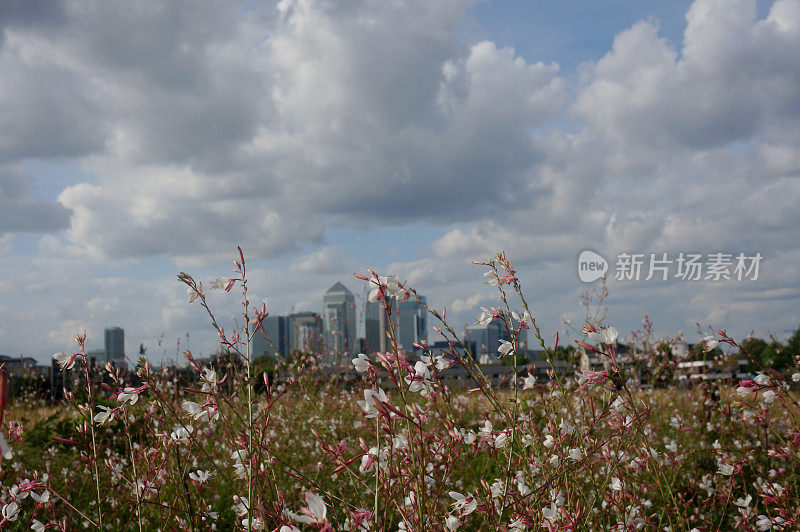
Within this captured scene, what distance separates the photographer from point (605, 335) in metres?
1.87

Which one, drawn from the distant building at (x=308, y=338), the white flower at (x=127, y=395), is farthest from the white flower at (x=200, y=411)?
the distant building at (x=308, y=338)

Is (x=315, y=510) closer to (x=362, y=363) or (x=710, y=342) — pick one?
(x=362, y=363)

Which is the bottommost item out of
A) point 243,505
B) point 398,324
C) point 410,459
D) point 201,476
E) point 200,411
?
point 243,505

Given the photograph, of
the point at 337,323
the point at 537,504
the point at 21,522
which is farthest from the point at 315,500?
the point at 337,323

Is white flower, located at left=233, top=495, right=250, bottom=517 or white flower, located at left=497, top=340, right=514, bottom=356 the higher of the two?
white flower, located at left=497, top=340, right=514, bottom=356

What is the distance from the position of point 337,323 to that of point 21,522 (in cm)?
646

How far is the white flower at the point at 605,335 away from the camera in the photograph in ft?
5.99

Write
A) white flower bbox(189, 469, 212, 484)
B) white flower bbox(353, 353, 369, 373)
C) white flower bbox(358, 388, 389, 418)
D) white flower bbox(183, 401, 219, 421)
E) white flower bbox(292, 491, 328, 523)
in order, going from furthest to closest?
1. white flower bbox(189, 469, 212, 484)
2. white flower bbox(183, 401, 219, 421)
3. white flower bbox(353, 353, 369, 373)
4. white flower bbox(358, 388, 389, 418)
5. white flower bbox(292, 491, 328, 523)

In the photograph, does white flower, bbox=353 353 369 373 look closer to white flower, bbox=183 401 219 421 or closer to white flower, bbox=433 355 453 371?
→ white flower, bbox=433 355 453 371

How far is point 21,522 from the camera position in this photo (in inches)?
157

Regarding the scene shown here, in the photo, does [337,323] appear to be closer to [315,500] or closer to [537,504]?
[537,504]

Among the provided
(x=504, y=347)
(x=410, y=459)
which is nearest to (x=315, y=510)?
(x=410, y=459)

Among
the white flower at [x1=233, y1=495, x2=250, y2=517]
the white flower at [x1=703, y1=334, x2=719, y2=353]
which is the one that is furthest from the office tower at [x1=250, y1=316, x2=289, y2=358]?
the white flower at [x1=703, y1=334, x2=719, y2=353]

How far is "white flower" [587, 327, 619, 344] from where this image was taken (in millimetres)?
1826
